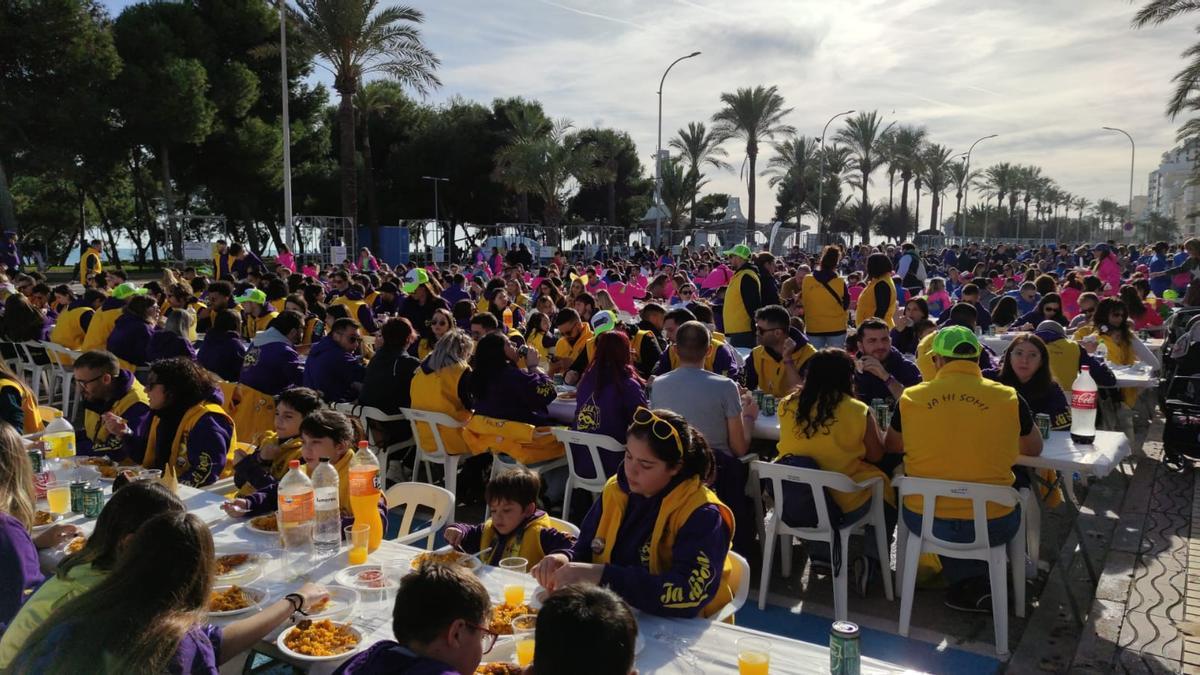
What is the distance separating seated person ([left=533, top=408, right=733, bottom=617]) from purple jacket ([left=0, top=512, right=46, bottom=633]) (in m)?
1.68

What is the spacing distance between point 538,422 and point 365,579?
3080mm

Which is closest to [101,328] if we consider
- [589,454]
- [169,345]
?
[169,345]

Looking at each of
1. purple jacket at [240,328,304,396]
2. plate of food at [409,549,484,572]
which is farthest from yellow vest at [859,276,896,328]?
plate of food at [409,549,484,572]

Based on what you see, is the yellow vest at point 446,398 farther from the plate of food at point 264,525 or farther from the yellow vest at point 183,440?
the plate of food at point 264,525

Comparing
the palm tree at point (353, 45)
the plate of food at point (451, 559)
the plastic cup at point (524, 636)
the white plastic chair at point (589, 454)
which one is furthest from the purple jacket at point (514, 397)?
the palm tree at point (353, 45)

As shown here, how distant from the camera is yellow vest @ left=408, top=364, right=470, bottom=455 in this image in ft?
20.2

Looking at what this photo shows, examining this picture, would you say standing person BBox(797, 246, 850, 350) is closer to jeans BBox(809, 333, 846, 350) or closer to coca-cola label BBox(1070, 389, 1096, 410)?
A: jeans BBox(809, 333, 846, 350)

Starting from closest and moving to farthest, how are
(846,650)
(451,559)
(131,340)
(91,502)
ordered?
1. (846,650)
2. (451,559)
3. (91,502)
4. (131,340)

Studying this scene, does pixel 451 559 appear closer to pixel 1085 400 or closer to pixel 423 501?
pixel 423 501

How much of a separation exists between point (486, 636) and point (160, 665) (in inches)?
33.8

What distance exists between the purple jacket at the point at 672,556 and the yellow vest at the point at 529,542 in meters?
0.62

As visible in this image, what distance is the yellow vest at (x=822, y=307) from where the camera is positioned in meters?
8.97

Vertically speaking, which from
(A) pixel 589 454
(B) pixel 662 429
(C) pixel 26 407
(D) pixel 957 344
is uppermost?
(D) pixel 957 344

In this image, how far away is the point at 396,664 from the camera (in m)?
1.97
